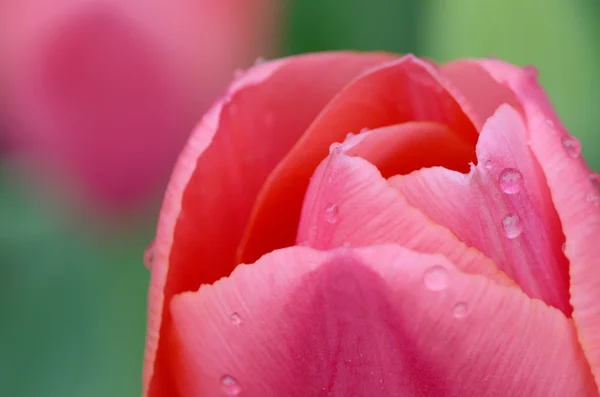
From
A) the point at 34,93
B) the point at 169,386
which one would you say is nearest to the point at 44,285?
the point at 34,93

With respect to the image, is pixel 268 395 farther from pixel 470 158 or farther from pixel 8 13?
pixel 8 13

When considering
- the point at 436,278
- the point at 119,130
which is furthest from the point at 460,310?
the point at 119,130

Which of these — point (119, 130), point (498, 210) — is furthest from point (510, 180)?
point (119, 130)

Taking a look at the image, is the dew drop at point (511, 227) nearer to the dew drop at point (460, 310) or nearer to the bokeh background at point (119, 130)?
the dew drop at point (460, 310)

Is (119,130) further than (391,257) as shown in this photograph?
Yes

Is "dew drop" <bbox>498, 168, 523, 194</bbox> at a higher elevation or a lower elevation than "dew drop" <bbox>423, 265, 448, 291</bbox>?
higher

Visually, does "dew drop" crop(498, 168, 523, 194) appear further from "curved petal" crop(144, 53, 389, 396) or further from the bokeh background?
the bokeh background

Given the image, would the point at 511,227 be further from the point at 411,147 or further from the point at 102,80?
the point at 102,80

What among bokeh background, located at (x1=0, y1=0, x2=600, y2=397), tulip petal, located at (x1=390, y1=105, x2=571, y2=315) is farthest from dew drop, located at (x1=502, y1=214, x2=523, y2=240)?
bokeh background, located at (x1=0, y1=0, x2=600, y2=397)
